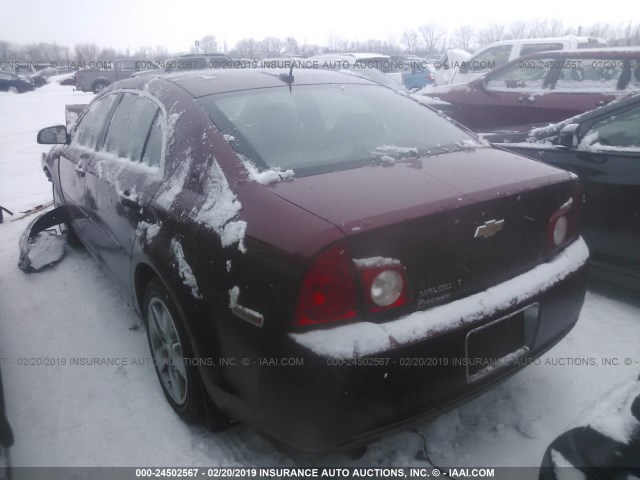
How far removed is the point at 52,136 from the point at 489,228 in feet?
11.6

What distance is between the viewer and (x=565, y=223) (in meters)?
2.26

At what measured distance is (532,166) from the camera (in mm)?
2254

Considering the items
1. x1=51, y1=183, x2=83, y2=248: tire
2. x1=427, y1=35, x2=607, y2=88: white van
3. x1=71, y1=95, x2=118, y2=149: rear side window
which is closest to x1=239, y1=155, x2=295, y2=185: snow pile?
x1=71, y1=95, x2=118, y2=149: rear side window

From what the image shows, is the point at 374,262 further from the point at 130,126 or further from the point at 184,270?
the point at 130,126

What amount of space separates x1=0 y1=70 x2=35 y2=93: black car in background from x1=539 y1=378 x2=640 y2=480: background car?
1432 inches

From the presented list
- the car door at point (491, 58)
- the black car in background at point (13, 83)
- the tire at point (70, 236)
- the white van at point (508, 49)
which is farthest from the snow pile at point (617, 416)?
the black car in background at point (13, 83)

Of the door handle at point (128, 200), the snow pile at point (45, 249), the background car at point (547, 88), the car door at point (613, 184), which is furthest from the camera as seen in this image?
the background car at point (547, 88)

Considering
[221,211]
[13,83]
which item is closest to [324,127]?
[221,211]

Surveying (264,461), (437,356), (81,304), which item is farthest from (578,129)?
(81,304)

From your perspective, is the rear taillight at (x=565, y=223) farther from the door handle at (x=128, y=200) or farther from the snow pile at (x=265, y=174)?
the door handle at (x=128, y=200)

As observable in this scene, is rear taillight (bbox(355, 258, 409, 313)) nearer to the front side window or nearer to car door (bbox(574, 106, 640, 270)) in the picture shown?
car door (bbox(574, 106, 640, 270))

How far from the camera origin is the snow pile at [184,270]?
6.56ft

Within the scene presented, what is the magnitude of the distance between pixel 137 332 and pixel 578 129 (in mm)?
3343

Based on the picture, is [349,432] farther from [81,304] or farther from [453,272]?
[81,304]
